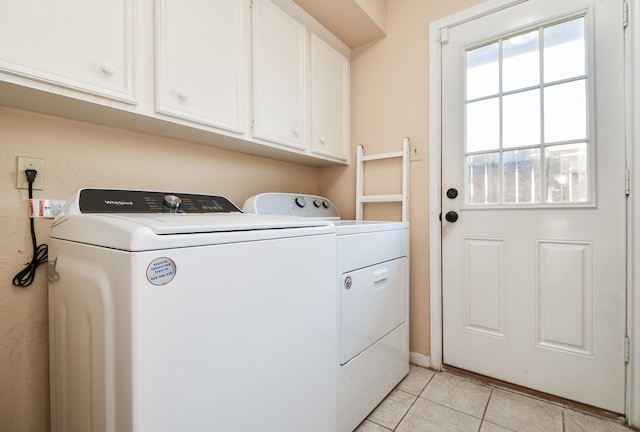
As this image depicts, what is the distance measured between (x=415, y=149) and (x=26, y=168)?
6.34 ft

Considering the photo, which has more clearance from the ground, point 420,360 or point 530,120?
point 530,120

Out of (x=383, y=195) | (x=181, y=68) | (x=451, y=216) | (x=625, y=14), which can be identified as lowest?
(x=451, y=216)

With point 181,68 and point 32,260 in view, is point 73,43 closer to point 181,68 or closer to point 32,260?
point 181,68

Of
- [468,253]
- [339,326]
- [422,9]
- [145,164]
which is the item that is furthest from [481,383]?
[422,9]

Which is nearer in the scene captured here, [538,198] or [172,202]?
[172,202]

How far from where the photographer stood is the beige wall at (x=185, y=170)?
103 cm

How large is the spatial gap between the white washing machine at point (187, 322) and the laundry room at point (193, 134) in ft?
0.55

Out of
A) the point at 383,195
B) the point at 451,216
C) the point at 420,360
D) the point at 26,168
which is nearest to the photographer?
the point at 26,168

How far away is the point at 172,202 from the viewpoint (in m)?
1.22

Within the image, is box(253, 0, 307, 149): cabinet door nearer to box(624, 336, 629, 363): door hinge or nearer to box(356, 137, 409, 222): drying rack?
box(356, 137, 409, 222): drying rack

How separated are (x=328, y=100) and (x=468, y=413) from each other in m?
1.98

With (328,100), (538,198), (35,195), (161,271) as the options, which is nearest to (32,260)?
(35,195)

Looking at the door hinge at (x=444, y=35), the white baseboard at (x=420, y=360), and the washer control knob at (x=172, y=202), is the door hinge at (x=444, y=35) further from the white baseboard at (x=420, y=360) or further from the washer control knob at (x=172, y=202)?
the white baseboard at (x=420, y=360)

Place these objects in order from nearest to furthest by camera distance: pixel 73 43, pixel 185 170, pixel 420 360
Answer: pixel 73 43 → pixel 185 170 → pixel 420 360
